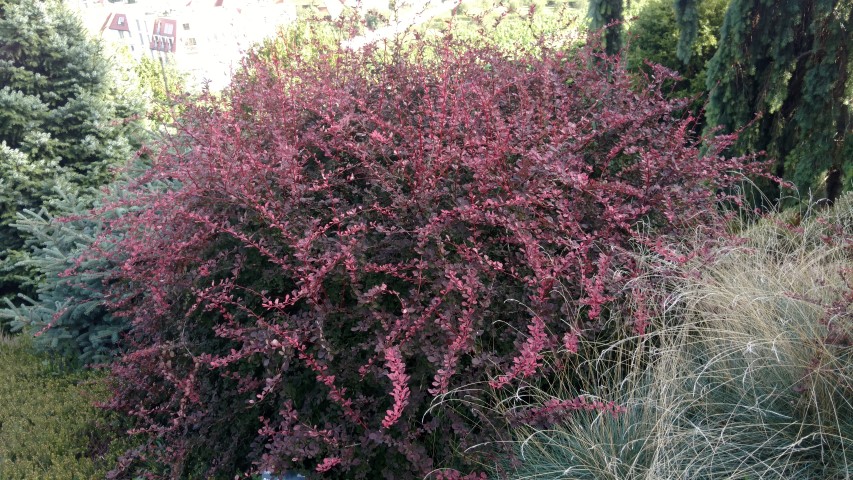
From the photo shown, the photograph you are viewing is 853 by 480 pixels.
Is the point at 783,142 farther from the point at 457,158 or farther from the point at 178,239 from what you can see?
the point at 178,239

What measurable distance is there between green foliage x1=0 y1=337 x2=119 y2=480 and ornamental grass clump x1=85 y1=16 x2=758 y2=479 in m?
0.23

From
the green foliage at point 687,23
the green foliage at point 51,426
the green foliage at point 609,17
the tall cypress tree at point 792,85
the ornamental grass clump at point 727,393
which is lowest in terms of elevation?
the green foliage at point 51,426

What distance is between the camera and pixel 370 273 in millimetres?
2637

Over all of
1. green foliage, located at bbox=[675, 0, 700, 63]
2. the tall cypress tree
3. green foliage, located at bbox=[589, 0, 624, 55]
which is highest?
green foliage, located at bbox=[589, 0, 624, 55]

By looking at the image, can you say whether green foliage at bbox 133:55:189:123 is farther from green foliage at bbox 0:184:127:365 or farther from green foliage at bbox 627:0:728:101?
green foliage at bbox 627:0:728:101

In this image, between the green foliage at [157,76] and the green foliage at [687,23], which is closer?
the green foliage at [687,23]

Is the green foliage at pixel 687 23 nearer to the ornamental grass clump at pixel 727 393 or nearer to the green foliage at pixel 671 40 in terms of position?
the green foliage at pixel 671 40

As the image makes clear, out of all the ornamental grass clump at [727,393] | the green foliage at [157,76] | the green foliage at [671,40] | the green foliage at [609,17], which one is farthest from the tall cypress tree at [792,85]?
the green foliage at [157,76]

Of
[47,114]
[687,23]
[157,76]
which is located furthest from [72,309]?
[157,76]

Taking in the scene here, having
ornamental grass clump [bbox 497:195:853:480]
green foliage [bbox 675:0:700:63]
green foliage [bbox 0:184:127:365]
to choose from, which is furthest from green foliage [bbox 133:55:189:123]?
ornamental grass clump [bbox 497:195:853:480]

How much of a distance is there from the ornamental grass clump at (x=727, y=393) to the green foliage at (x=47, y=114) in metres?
4.19

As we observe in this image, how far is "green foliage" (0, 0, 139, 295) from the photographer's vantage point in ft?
16.6

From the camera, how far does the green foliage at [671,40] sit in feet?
18.6

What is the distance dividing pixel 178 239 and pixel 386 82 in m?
1.37
